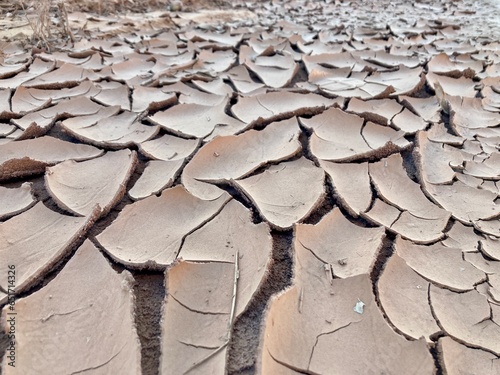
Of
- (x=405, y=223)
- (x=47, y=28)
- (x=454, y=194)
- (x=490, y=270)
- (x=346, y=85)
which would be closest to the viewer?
(x=490, y=270)

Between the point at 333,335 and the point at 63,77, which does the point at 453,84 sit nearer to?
the point at 333,335

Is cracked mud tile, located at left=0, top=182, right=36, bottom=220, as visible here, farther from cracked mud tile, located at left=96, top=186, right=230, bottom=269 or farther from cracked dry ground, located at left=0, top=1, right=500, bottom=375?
cracked mud tile, located at left=96, top=186, right=230, bottom=269

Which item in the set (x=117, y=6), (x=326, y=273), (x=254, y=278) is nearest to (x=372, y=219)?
(x=326, y=273)

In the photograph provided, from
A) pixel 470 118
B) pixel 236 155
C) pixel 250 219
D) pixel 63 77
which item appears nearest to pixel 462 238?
pixel 250 219

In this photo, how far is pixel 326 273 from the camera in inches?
29.5

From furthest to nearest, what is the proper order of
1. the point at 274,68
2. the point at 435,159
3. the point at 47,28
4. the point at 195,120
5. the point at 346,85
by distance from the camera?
the point at 47,28 → the point at 274,68 → the point at 346,85 → the point at 195,120 → the point at 435,159

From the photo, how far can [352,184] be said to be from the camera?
0.99m

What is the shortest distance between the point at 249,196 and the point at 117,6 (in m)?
2.64

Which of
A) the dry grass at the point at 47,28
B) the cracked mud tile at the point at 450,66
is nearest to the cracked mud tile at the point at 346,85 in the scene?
the cracked mud tile at the point at 450,66

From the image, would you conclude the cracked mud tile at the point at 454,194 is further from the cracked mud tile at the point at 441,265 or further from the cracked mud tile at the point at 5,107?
the cracked mud tile at the point at 5,107

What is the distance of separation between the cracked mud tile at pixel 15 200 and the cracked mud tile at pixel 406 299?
2.44 feet

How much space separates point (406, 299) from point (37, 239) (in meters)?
0.70

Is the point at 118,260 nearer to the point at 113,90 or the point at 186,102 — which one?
the point at 186,102

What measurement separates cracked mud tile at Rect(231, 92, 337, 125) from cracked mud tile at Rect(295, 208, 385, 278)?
19.1 inches
